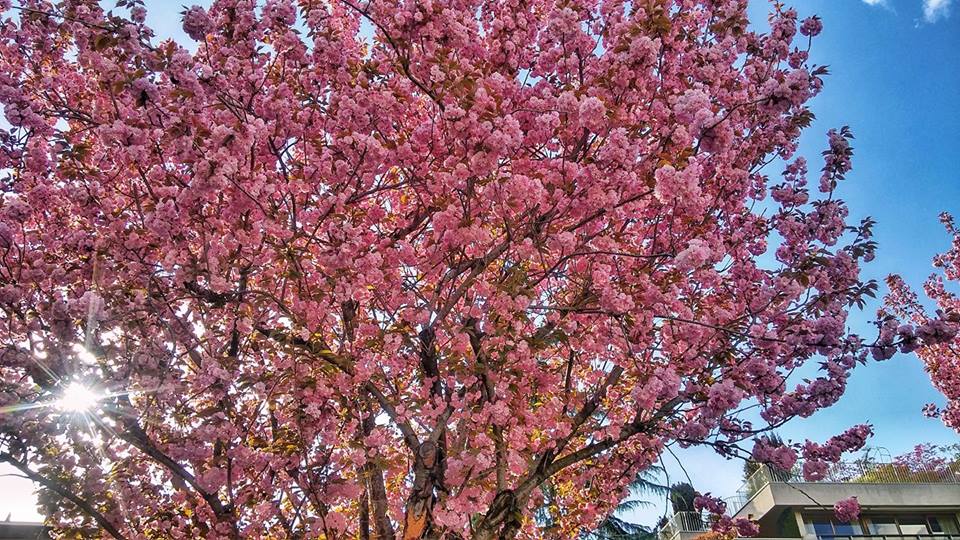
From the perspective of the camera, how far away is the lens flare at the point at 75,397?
4.57 metres

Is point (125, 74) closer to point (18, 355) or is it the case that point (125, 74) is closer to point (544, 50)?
point (18, 355)

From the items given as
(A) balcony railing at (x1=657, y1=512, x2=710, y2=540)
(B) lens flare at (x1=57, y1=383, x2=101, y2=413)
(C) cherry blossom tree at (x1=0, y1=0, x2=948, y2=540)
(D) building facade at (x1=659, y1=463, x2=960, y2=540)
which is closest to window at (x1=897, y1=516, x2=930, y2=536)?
(D) building facade at (x1=659, y1=463, x2=960, y2=540)

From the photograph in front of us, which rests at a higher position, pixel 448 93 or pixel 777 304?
pixel 448 93

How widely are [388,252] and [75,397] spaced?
8.87 feet

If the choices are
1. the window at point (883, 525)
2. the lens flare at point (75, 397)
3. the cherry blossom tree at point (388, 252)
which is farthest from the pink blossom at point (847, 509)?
the window at point (883, 525)

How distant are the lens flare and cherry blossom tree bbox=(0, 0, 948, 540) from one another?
2cm

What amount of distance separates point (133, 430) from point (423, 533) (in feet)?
8.49

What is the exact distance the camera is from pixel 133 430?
5.31 m

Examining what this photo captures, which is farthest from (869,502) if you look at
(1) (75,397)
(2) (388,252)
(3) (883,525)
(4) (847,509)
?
(1) (75,397)

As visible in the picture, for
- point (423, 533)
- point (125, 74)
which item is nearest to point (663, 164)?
point (423, 533)

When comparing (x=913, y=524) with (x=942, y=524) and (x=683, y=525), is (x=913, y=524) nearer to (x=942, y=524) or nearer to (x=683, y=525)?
(x=942, y=524)

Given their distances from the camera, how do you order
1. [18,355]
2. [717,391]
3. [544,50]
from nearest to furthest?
[18,355], [717,391], [544,50]

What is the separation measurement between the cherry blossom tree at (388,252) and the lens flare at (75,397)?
0.02m

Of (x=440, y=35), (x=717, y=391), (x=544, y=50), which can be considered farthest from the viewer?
(x=544, y=50)
